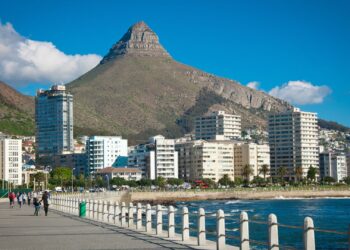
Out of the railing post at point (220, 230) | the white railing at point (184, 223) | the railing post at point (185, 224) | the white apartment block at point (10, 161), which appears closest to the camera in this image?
the white railing at point (184, 223)

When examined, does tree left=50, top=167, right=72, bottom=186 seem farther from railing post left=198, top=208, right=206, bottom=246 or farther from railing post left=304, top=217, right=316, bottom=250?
railing post left=304, top=217, right=316, bottom=250

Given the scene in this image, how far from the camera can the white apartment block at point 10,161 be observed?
174 m

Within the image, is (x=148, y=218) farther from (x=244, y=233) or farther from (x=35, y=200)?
(x=35, y=200)

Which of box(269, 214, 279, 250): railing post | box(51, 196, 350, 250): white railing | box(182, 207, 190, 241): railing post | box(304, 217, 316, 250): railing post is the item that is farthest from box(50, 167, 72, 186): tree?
box(304, 217, 316, 250): railing post

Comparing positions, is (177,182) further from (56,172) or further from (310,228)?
(310,228)

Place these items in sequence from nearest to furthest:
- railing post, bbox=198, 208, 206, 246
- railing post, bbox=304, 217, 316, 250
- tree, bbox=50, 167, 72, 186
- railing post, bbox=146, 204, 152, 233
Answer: railing post, bbox=304, 217, 316, 250 < railing post, bbox=198, 208, 206, 246 < railing post, bbox=146, 204, 152, 233 < tree, bbox=50, 167, 72, 186

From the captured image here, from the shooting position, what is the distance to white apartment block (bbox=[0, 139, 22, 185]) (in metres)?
174

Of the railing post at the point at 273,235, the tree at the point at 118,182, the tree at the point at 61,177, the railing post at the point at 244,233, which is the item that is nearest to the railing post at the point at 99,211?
the railing post at the point at 244,233

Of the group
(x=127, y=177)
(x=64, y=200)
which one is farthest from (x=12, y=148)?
(x=64, y=200)

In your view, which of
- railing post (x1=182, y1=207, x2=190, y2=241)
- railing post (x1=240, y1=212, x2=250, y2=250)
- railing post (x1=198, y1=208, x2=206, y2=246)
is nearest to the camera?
railing post (x1=240, y1=212, x2=250, y2=250)

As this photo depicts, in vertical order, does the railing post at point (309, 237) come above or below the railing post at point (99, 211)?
above

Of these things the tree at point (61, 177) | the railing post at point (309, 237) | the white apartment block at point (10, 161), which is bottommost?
the railing post at point (309, 237)

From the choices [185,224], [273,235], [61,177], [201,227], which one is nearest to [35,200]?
[185,224]

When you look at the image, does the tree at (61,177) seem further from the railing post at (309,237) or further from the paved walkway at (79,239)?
the railing post at (309,237)
